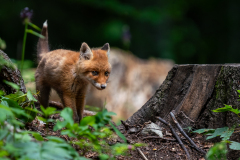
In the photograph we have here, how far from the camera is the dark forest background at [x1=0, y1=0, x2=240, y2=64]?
9797 millimetres

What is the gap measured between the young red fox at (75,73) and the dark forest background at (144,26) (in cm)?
498

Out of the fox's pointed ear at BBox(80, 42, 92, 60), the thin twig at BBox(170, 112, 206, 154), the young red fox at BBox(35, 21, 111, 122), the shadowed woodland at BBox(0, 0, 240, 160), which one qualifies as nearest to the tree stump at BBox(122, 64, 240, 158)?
the shadowed woodland at BBox(0, 0, 240, 160)

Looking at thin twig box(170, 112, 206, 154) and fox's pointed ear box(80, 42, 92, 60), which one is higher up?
fox's pointed ear box(80, 42, 92, 60)

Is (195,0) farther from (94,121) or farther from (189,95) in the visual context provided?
(94,121)

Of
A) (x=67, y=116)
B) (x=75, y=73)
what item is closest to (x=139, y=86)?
(x=75, y=73)

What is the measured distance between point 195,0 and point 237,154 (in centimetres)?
1124

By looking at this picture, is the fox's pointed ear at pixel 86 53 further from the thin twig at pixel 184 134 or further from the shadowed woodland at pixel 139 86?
the thin twig at pixel 184 134

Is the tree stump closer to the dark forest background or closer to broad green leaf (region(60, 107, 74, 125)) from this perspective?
broad green leaf (region(60, 107, 74, 125))

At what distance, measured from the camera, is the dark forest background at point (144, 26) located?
9797 millimetres

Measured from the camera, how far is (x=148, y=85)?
6.77 m

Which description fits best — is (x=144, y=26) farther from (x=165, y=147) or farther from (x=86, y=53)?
(x=165, y=147)

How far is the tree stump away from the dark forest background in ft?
18.4

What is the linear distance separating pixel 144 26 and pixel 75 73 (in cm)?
798

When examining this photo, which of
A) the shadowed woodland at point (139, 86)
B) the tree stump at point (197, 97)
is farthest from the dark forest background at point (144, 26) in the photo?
the tree stump at point (197, 97)
